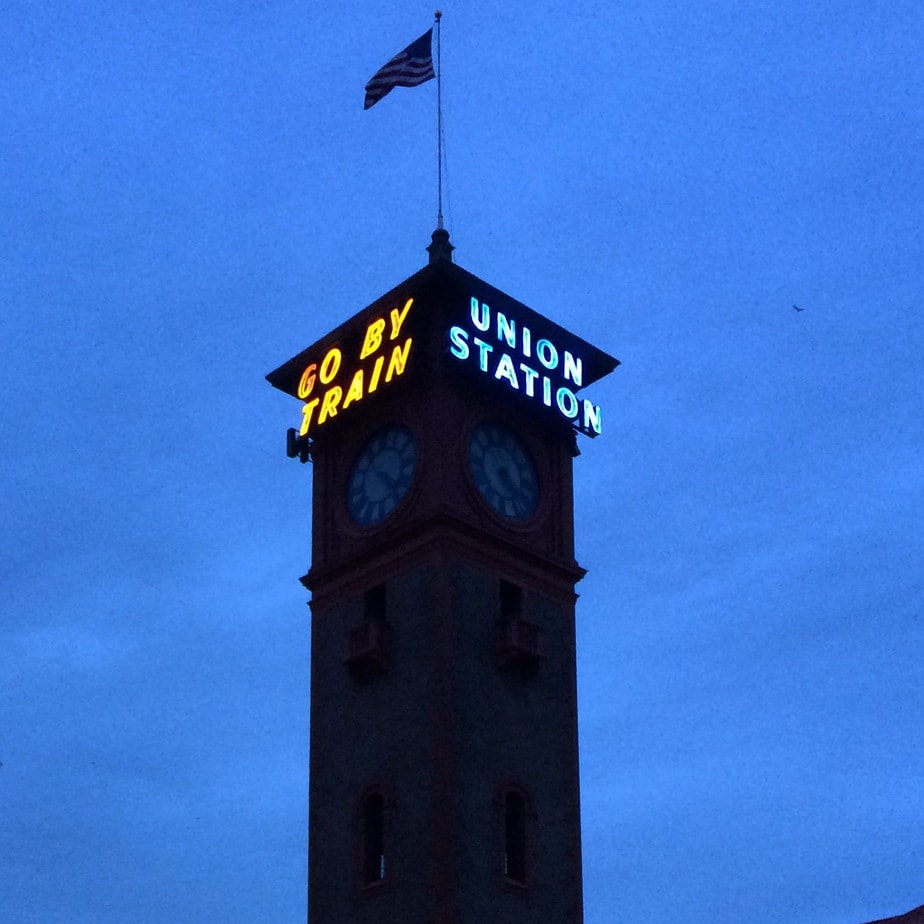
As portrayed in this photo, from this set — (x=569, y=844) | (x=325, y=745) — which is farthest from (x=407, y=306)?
(x=569, y=844)

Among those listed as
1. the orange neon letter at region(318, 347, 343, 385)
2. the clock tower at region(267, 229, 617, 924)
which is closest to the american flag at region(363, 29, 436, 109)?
the clock tower at region(267, 229, 617, 924)

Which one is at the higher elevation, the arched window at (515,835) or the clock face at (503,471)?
the clock face at (503,471)

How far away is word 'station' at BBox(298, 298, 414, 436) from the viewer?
5616cm

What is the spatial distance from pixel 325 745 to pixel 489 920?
26.7 ft

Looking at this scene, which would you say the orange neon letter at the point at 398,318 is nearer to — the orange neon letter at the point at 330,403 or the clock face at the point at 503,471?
the orange neon letter at the point at 330,403

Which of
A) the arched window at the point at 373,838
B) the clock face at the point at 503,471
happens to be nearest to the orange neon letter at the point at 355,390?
the clock face at the point at 503,471

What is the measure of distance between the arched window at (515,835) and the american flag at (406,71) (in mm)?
23219

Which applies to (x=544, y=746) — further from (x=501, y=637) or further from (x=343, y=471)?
(x=343, y=471)

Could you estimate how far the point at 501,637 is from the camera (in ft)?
173

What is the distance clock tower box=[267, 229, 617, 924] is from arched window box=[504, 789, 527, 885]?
0.21 feet

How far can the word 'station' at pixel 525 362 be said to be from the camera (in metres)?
55.6

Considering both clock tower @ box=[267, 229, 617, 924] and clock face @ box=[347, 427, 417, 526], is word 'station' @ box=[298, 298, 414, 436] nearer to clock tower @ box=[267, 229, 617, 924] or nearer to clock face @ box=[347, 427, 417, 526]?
clock tower @ box=[267, 229, 617, 924]

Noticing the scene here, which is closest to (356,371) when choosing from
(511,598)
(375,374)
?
(375,374)

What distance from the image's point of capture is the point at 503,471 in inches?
2217
